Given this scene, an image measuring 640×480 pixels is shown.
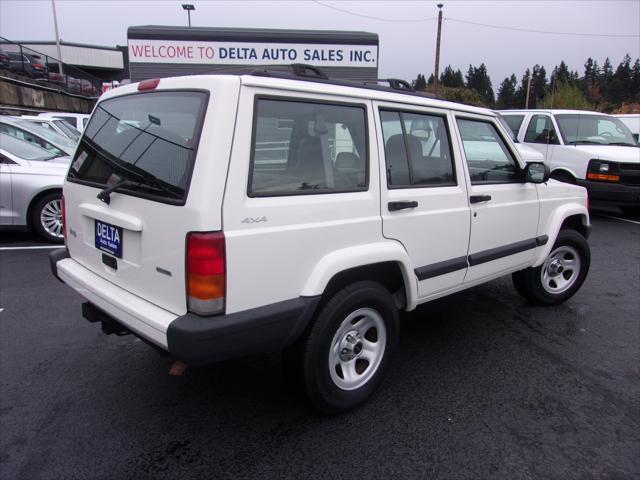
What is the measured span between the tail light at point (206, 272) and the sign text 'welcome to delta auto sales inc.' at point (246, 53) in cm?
765

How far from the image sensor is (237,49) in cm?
887

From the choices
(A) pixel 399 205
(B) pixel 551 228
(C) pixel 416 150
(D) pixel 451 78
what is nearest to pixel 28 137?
(C) pixel 416 150

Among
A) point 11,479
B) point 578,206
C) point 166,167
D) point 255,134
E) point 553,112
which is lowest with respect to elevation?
point 11,479

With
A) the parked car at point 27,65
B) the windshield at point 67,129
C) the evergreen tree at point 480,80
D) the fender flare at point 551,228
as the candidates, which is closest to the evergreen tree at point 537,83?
the evergreen tree at point 480,80

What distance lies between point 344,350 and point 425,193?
3.57 feet

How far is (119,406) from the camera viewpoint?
9.34 feet

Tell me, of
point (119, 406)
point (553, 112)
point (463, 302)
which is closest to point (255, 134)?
point (119, 406)

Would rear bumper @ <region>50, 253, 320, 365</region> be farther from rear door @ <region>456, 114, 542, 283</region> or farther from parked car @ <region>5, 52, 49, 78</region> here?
parked car @ <region>5, 52, 49, 78</region>

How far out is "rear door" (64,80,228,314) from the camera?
212cm

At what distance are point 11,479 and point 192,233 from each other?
4.88 ft

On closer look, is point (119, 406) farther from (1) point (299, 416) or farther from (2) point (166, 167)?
(2) point (166, 167)

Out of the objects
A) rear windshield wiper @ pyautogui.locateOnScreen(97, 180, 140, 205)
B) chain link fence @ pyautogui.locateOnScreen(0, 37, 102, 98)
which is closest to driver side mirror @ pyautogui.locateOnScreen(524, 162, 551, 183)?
rear windshield wiper @ pyautogui.locateOnScreen(97, 180, 140, 205)

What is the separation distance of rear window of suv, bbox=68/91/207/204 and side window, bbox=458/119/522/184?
1.95m

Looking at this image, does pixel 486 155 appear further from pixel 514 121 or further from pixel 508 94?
pixel 508 94
